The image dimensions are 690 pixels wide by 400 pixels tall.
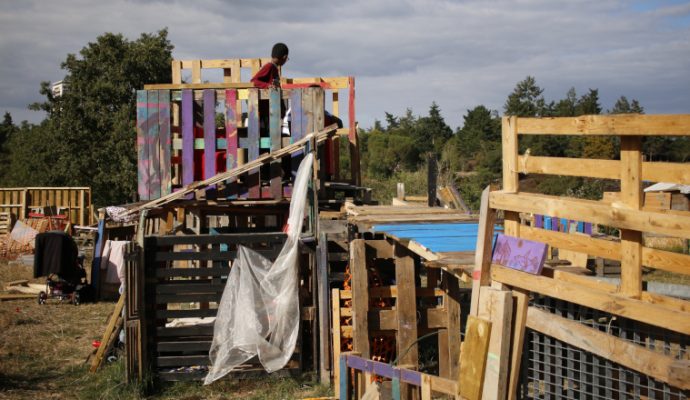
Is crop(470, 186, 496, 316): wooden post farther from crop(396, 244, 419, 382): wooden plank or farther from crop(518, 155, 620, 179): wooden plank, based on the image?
crop(396, 244, 419, 382): wooden plank

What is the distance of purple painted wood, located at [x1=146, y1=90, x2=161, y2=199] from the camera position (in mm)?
9883

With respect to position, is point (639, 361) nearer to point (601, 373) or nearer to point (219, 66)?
point (601, 373)

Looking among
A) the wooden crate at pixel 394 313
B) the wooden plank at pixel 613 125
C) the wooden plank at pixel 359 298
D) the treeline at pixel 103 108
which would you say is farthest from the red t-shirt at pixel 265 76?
the treeline at pixel 103 108

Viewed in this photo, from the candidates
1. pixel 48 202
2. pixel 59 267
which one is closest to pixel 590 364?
pixel 59 267

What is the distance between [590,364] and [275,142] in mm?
5948

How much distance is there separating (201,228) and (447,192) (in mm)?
5838

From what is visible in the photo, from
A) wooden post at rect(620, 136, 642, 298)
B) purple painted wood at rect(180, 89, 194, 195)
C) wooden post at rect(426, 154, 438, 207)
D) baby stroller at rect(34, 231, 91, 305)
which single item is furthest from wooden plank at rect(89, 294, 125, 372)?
wooden post at rect(620, 136, 642, 298)

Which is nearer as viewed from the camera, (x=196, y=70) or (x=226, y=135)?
(x=226, y=135)

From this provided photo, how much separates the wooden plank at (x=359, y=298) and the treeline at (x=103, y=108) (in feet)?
88.4

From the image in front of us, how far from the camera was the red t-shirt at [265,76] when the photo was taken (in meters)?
10.3

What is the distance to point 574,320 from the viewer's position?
16.0ft

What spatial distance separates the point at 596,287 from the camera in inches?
191

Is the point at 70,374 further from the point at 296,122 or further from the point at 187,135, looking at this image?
the point at 296,122

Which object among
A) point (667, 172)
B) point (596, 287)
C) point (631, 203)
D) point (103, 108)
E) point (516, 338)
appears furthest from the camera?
point (103, 108)
